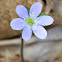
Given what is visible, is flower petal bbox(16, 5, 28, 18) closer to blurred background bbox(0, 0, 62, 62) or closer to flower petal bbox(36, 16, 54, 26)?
flower petal bbox(36, 16, 54, 26)

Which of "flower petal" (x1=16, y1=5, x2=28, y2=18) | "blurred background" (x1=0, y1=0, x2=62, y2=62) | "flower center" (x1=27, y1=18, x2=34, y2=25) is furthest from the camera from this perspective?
"blurred background" (x1=0, y1=0, x2=62, y2=62)

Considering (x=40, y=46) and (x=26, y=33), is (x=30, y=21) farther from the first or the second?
(x=40, y=46)

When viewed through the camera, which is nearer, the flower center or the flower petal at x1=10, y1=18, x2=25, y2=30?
the flower petal at x1=10, y1=18, x2=25, y2=30

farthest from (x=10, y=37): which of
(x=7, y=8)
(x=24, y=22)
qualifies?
(x=24, y=22)

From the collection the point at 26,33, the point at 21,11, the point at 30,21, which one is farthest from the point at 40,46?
the point at 21,11

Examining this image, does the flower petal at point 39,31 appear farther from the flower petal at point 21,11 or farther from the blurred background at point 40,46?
the blurred background at point 40,46

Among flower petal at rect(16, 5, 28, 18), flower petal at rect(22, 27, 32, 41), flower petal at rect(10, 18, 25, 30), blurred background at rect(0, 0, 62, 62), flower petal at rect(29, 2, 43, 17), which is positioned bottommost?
flower petal at rect(22, 27, 32, 41)

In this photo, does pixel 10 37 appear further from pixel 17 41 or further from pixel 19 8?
pixel 19 8

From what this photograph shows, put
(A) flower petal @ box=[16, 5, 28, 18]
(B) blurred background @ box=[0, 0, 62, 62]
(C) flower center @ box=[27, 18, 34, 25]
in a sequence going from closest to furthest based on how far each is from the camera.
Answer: (A) flower petal @ box=[16, 5, 28, 18] < (C) flower center @ box=[27, 18, 34, 25] < (B) blurred background @ box=[0, 0, 62, 62]

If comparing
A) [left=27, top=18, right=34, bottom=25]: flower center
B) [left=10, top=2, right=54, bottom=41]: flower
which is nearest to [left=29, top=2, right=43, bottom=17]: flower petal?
[left=10, top=2, right=54, bottom=41]: flower
